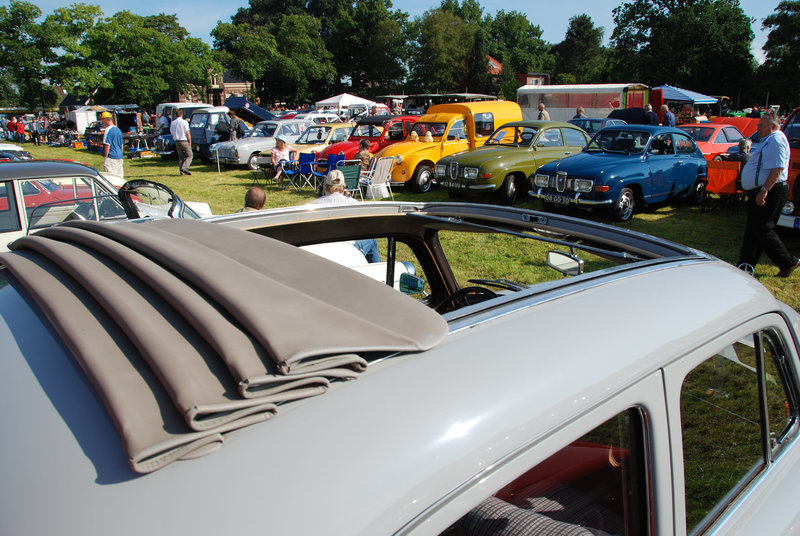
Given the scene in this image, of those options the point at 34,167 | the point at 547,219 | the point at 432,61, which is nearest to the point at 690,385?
the point at 547,219

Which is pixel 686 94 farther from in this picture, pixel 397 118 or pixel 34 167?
pixel 34 167

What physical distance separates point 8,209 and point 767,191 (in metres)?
8.02

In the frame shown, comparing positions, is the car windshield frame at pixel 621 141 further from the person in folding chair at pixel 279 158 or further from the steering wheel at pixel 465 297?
the steering wheel at pixel 465 297

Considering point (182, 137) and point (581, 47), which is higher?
point (581, 47)

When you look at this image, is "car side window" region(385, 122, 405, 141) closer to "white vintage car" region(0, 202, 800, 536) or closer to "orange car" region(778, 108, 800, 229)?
"orange car" region(778, 108, 800, 229)

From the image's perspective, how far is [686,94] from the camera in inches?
1275

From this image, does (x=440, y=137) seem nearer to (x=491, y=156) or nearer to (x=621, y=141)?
(x=491, y=156)

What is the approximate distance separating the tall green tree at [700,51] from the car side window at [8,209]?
61.2 metres

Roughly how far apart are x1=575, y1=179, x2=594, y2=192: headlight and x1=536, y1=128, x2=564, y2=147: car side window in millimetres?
2715

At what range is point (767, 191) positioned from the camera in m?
5.98

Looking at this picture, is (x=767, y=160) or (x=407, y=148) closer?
(x=767, y=160)

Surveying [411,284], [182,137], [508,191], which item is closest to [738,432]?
[411,284]

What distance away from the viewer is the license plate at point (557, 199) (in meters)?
9.39

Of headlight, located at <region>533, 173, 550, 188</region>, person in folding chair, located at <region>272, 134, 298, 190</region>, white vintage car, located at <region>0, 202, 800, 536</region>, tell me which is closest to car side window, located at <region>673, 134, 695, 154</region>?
headlight, located at <region>533, 173, 550, 188</region>
